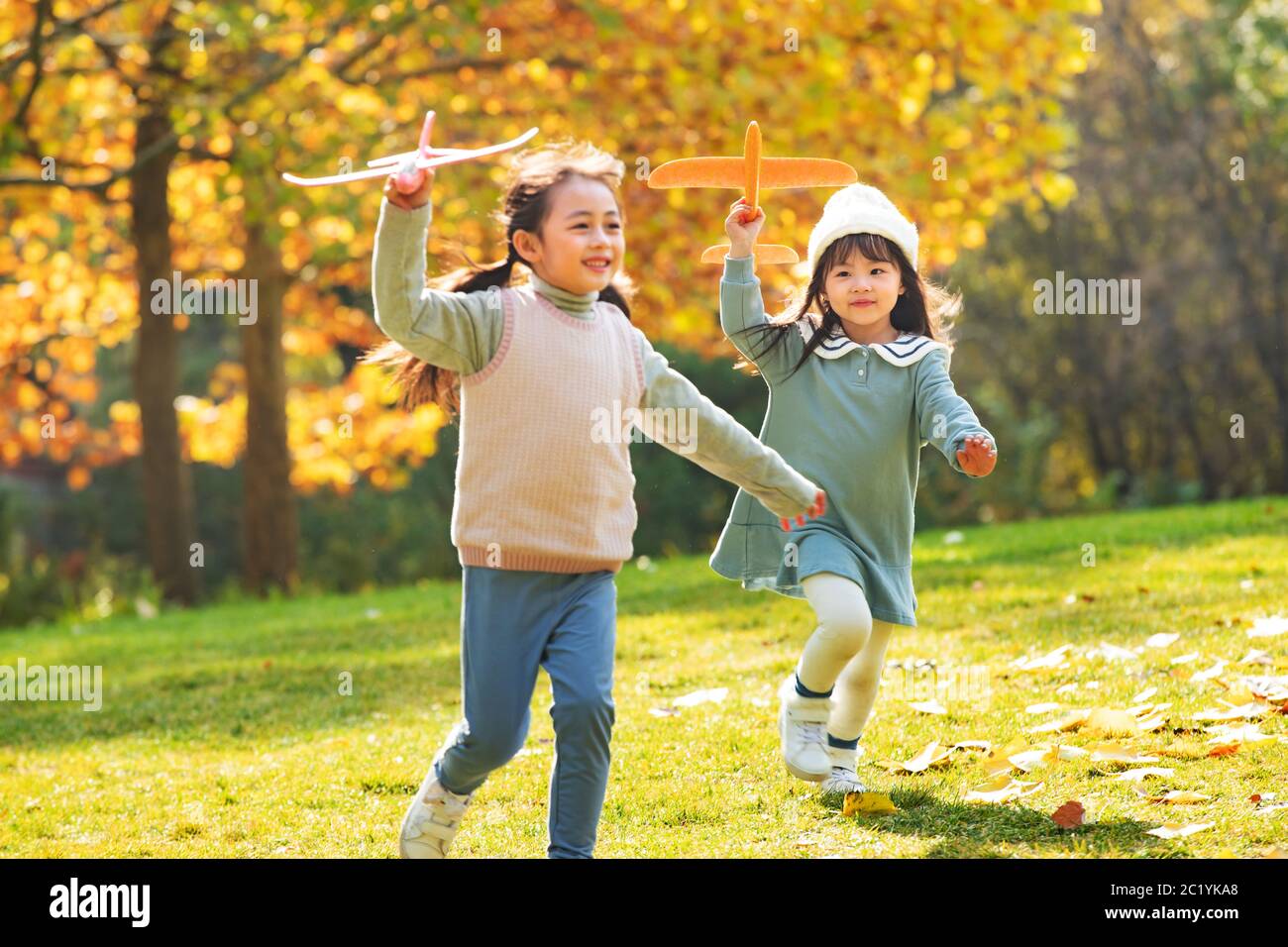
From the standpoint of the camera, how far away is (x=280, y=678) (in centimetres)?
729

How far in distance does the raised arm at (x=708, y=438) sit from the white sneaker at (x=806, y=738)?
2.20ft

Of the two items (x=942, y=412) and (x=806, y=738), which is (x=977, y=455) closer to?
(x=942, y=412)

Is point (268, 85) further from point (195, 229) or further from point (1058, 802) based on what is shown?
point (1058, 802)

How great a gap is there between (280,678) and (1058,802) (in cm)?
429

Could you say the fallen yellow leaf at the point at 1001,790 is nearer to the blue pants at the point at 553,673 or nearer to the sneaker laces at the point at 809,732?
the sneaker laces at the point at 809,732

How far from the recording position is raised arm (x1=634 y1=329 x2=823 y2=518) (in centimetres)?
376

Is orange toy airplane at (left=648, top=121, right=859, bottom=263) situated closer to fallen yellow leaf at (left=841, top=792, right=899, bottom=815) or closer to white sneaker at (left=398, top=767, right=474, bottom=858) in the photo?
fallen yellow leaf at (left=841, top=792, right=899, bottom=815)

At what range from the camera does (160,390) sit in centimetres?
1300

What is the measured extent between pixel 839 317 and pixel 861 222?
28cm

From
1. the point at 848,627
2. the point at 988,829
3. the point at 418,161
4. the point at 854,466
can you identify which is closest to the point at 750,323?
the point at 854,466

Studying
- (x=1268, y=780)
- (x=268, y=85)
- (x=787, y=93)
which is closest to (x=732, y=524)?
(x=1268, y=780)

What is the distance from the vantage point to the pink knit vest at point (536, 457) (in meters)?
3.56

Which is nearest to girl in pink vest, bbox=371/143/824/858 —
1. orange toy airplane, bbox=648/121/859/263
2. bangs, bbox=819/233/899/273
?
orange toy airplane, bbox=648/121/859/263
